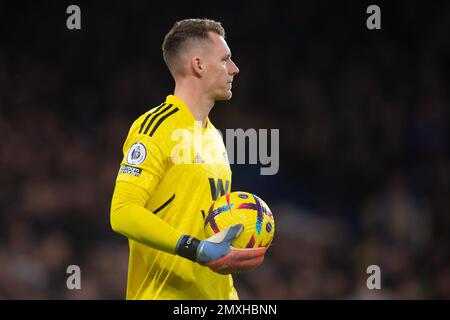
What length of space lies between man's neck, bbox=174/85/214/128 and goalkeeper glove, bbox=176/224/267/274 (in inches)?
32.2

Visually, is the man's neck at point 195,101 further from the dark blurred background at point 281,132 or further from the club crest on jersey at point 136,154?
the dark blurred background at point 281,132

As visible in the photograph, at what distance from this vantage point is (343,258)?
828 cm

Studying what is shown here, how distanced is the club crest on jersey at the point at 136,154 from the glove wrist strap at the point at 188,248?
472 millimetres

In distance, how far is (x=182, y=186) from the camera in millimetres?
4375

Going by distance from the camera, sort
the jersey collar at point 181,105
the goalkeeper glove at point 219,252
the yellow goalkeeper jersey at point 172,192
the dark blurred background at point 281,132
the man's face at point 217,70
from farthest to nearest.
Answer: the dark blurred background at point 281,132 → the man's face at point 217,70 → the jersey collar at point 181,105 → the yellow goalkeeper jersey at point 172,192 → the goalkeeper glove at point 219,252

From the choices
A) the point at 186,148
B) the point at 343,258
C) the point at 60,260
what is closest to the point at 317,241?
the point at 343,258

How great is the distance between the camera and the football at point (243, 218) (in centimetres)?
415

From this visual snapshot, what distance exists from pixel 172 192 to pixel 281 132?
4925 millimetres

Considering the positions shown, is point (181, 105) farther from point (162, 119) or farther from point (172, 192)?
point (172, 192)

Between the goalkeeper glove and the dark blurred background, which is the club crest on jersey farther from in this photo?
the dark blurred background

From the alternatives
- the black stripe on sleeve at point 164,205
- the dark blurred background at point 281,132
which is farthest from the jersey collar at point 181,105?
the dark blurred background at point 281,132

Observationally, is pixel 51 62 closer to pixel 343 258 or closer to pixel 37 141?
pixel 37 141

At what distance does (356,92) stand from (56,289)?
4.08 meters

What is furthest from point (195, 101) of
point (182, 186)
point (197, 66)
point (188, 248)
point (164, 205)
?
point (188, 248)
